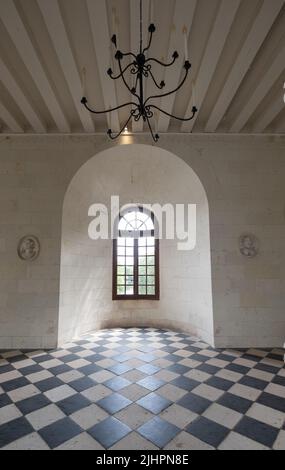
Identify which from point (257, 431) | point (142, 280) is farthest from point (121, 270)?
point (257, 431)

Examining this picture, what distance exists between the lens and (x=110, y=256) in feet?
18.7

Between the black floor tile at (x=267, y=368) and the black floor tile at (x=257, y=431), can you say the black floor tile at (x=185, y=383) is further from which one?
the black floor tile at (x=267, y=368)

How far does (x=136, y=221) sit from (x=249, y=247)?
2.71 m

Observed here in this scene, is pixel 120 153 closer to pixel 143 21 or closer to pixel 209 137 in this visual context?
pixel 209 137

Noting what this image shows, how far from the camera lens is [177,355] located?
3.66 meters

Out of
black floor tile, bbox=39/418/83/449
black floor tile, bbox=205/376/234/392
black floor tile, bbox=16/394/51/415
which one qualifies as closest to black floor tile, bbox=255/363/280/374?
black floor tile, bbox=205/376/234/392

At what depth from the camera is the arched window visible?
570 cm

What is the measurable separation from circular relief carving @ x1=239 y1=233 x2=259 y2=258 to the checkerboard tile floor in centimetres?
152

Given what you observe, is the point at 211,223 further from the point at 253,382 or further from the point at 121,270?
the point at 121,270

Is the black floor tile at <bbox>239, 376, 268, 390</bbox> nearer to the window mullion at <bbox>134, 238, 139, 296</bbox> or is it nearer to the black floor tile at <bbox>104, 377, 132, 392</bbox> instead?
the black floor tile at <bbox>104, 377, 132, 392</bbox>

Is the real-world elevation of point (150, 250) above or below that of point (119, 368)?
above

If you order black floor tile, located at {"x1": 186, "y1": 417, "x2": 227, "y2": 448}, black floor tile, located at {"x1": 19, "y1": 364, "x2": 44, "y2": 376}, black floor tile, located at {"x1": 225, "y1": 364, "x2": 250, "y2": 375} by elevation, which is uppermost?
black floor tile, located at {"x1": 186, "y1": 417, "x2": 227, "y2": 448}

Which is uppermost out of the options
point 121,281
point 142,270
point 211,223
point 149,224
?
point 149,224
